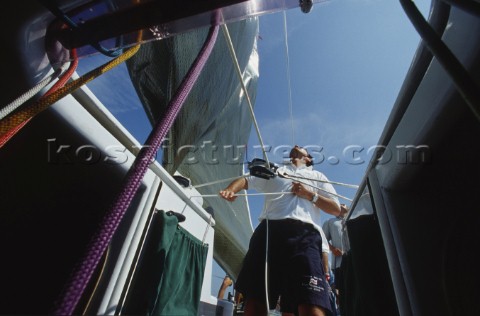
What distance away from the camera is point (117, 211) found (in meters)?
0.22

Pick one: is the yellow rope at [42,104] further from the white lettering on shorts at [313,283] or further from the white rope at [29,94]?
the white lettering on shorts at [313,283]

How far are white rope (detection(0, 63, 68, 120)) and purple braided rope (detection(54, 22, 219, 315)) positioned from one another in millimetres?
178

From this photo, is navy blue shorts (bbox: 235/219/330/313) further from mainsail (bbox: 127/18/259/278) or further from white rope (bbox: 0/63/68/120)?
white rope (bbox: 0/63/68/120)

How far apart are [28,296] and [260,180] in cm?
112

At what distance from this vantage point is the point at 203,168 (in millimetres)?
2367

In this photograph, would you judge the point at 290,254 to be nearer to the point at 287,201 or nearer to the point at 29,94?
the point at 287,201

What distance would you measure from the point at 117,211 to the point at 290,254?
95cm

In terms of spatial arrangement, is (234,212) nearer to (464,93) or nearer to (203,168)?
(203,168)

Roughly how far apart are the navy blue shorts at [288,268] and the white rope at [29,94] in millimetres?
954

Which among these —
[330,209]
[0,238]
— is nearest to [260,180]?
[330,209]

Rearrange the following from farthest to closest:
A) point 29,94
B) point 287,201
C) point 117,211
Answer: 1. point 287,201
2. point 29,94
3. point 117,211

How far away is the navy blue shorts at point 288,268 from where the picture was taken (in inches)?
36.9

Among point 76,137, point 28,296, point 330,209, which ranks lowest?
point 28,296

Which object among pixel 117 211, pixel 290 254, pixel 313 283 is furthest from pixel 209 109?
pixel 117 211
